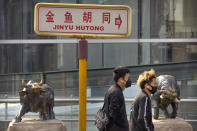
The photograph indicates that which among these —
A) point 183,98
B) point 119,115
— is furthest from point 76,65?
point 119,115

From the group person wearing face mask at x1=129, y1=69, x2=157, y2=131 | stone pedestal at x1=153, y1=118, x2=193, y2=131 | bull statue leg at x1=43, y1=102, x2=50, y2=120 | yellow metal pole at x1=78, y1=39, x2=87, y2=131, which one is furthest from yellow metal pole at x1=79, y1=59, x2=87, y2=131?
stone pedestal at x1=153, y1=118, x2=193, y2=131

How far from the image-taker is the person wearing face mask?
5.30m

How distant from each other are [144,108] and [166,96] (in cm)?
229

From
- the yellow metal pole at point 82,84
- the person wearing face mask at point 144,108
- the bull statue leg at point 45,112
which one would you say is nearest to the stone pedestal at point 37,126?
the bull statue leg at point 45,112

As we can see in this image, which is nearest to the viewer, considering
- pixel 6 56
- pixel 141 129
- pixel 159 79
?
pixel 141 129

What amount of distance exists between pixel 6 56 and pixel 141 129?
5373 millimetres

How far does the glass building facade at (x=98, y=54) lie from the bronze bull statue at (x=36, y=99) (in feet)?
8.09

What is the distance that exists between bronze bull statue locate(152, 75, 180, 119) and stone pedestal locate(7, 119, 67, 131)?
174cm

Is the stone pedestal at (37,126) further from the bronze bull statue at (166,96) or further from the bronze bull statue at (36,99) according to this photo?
the bronze bull statue at (166,96)

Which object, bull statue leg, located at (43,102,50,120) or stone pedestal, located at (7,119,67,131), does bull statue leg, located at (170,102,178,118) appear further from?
bull statue leg, located at (43,102,50,120)

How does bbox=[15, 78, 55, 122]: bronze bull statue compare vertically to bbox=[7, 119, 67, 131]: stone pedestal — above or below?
above

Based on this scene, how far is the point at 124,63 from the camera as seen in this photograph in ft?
33.1

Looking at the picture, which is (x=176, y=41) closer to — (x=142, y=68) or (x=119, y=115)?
(x=142, y=68)

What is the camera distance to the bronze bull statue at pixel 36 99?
7.19 metres
